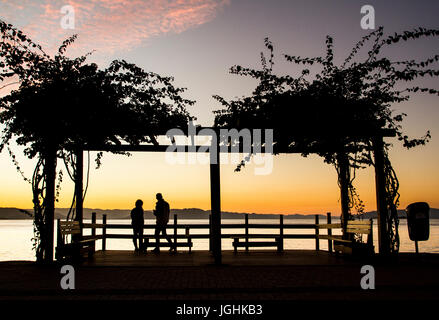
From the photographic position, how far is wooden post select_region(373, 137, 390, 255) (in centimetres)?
1123

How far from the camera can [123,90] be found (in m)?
11.0

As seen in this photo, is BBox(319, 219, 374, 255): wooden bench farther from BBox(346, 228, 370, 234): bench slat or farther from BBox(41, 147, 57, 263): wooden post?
BBox(41, 147, 57, 263): wooden post

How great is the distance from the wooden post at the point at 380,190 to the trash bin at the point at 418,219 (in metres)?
1.04

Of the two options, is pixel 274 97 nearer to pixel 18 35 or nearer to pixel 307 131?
pixel 307 131

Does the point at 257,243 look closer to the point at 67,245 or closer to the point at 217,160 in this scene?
the point at 217,160

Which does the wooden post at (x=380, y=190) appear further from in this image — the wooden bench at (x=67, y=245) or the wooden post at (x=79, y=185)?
the wooden post at (x=79, y=185)

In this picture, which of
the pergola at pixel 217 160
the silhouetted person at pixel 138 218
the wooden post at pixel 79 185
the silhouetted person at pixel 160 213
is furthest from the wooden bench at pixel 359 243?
the wooden post at pixel 79 185

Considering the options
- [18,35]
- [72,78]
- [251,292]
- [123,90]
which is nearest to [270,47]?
[123,90]

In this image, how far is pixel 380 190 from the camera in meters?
11.4

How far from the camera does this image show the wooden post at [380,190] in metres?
11.2

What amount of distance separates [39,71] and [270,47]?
16.5 ft

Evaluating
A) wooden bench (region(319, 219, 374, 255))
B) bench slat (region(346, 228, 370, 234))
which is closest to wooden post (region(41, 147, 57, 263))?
wooden bench (region(319, 219, 374, 255))

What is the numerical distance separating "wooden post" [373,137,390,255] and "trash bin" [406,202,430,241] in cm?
104
